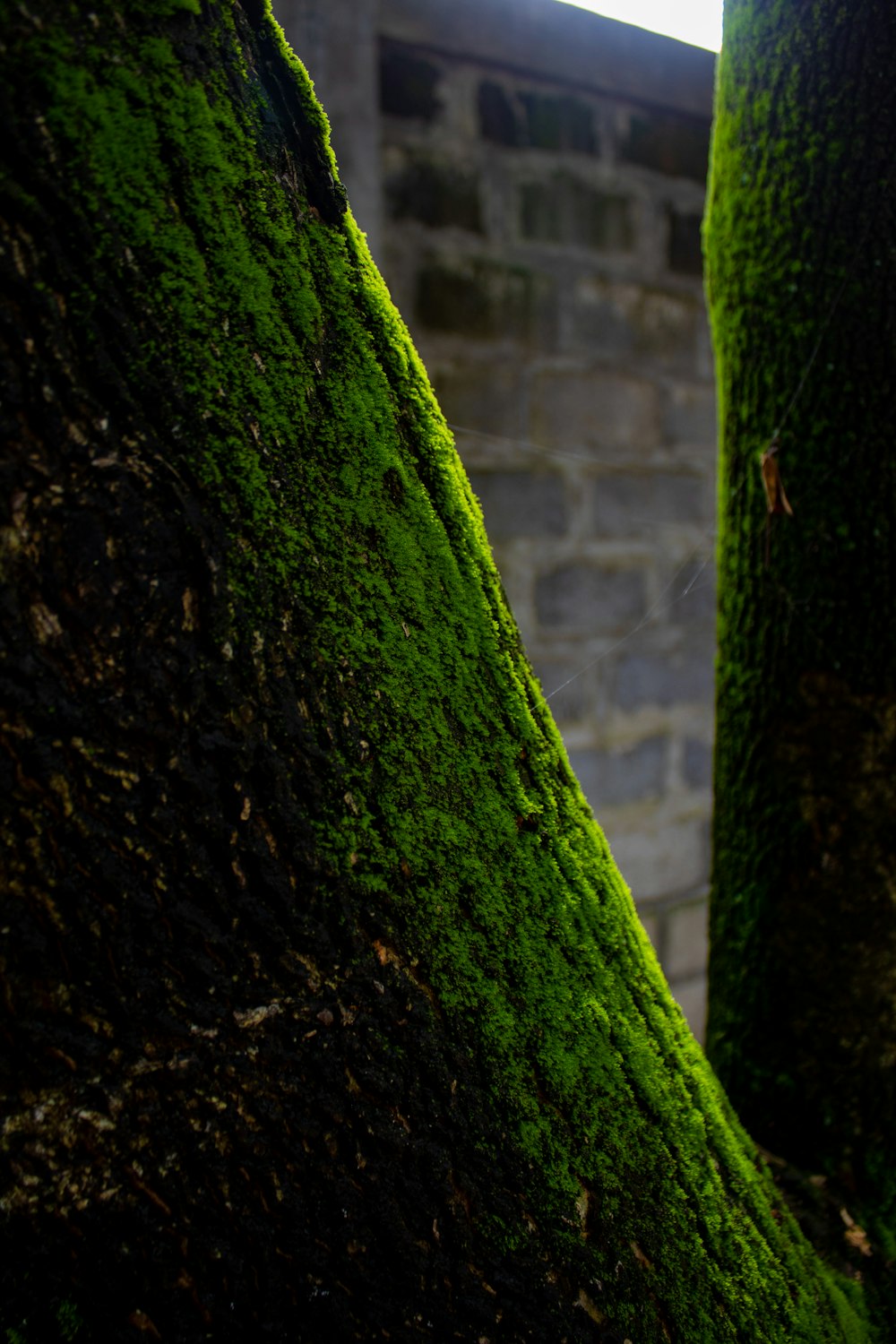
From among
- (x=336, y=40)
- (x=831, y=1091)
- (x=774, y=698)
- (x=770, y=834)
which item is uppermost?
(x=336, y=40)

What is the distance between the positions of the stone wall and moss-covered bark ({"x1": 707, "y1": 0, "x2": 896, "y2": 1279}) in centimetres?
149

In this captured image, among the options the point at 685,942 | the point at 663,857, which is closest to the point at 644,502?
→ the point at 663,857

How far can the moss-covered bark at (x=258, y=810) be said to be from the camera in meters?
0.49

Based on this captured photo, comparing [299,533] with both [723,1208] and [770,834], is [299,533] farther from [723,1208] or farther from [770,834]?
[770,834]

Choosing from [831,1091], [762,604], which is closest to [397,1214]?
[831,1091]

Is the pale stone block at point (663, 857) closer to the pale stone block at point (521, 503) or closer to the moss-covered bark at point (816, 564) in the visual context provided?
the pale stone block at point (521, 503)

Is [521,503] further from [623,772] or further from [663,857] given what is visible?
[663,857]

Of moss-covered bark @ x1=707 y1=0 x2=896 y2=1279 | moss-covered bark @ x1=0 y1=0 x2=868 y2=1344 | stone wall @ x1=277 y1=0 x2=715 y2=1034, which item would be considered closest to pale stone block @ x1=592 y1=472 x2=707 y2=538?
stone wall @ x1=277 y1=0 x2=715 y2=1034

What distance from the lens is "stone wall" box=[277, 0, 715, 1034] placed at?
2486mm

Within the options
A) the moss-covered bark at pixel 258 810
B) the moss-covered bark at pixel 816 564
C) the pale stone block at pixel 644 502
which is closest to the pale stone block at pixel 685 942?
the pale stone block at pixel 644 502

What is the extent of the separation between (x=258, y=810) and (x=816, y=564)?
0.78 meters

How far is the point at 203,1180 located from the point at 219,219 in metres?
0.57

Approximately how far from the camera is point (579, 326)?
282cm

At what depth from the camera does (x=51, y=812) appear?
499 millimetres
